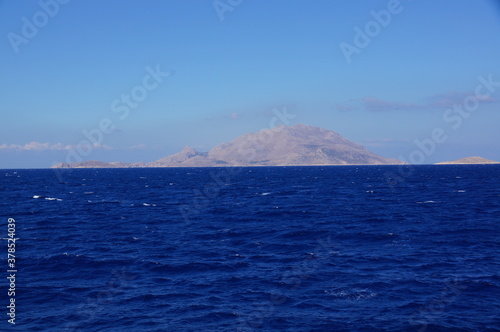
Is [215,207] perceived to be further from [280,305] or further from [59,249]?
[280,305]

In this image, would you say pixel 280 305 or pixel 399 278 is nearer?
pixel 280 305

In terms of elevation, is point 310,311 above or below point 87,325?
below

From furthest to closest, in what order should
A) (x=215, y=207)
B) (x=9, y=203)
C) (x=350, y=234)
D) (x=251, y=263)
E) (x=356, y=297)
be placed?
(x=9, y=203) → (x=215, y=207) → (x=350, y=234) → (x=251, y=263) → (x=356, y=297)

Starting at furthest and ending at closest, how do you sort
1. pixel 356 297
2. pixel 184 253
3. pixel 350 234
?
1. pixel 350 234
2. pixel 184 253
3. pixel 356 297

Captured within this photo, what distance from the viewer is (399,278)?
2941 centimetres

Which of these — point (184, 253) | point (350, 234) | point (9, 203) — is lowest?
point (350, 234)

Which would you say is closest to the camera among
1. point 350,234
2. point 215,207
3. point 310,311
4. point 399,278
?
point 310,311

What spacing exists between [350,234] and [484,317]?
23641 mm

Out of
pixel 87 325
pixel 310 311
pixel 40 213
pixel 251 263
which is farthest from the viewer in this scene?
pixel 40 213

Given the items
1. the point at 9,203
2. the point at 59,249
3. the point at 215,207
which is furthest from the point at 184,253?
the point at 9,203

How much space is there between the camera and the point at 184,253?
38.2 m

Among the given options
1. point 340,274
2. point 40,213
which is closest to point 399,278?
point 340,274

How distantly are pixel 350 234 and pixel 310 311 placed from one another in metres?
23.8

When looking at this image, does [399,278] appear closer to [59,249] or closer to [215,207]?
[59,249]
